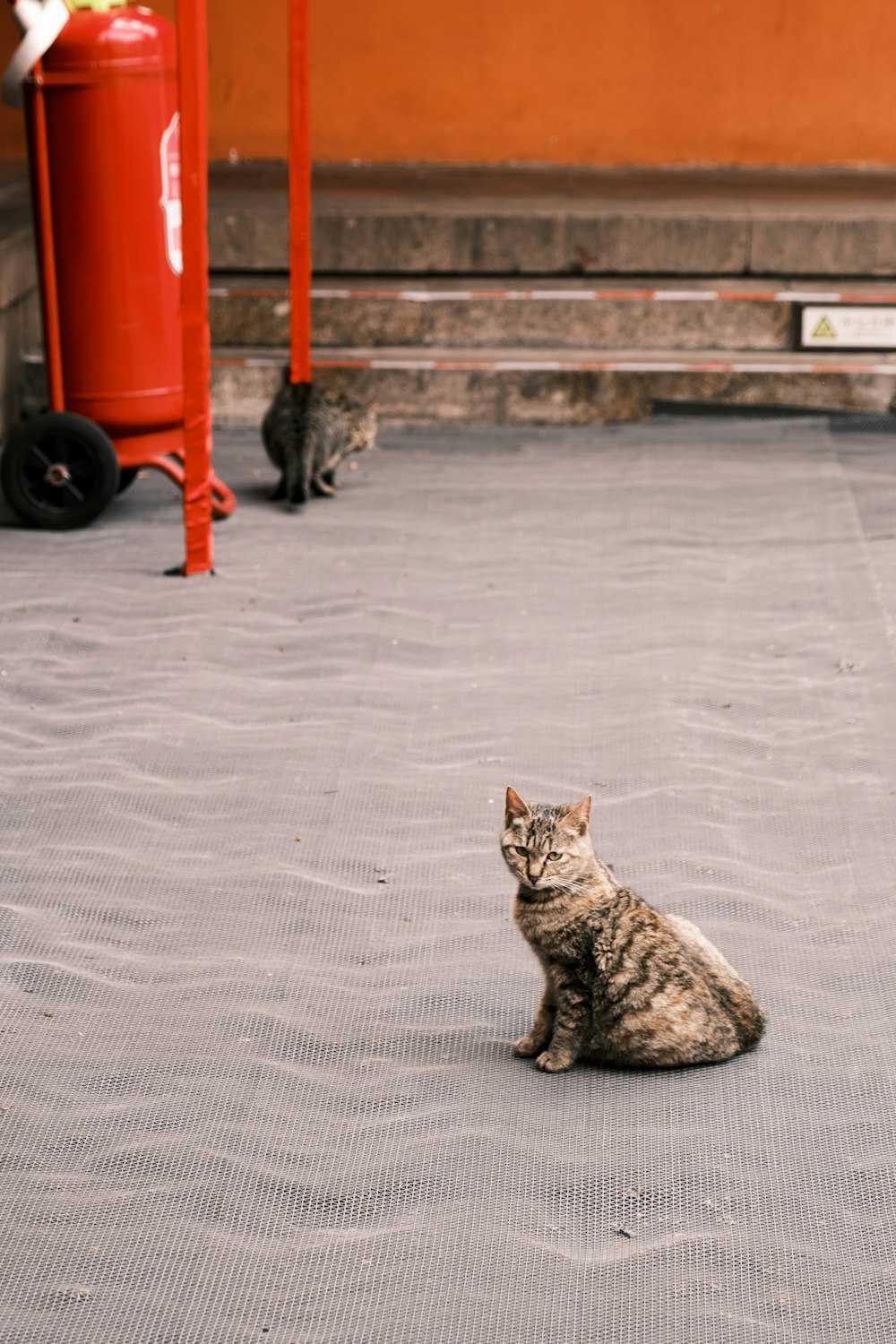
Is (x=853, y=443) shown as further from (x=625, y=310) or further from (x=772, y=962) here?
(x=772, y=962)

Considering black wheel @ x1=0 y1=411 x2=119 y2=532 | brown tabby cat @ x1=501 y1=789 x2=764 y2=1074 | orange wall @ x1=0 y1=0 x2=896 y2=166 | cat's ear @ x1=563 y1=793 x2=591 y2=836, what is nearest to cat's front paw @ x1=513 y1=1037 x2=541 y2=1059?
brown tabby cat @ x1=501 y1=789 x2=764 y2=1074

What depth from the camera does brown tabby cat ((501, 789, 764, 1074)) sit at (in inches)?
144

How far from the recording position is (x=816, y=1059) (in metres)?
3.79

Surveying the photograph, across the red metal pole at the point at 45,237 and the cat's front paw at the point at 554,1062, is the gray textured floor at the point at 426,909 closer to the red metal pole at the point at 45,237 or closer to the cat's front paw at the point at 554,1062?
the cat's front paw at the point at 554,1062

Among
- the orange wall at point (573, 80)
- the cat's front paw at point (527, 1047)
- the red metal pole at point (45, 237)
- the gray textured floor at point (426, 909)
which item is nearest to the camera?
the gray textured floor at point (426, 909)

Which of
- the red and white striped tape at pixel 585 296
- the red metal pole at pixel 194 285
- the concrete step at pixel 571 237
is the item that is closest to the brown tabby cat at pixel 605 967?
the red metal pole at pixel 194 285

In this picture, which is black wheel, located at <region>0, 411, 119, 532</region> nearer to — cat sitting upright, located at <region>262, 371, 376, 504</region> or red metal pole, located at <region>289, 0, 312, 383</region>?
cat sitting upright, located at <region>262, 371, 376, 504</region>

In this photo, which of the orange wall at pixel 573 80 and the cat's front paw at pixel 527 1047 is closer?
the cat's front paw at pixel 527 1047

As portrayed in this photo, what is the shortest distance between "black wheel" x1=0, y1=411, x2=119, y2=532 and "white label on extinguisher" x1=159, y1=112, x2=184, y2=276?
84 centimetres

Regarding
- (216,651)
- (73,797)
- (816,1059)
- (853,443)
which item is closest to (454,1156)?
(816,1059)

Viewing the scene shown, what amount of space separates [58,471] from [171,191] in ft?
4.41

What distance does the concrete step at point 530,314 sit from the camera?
9.24 metres

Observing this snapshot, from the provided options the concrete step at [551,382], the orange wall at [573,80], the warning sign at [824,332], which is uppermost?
the orange wall at [573,80]

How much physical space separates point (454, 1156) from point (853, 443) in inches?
241
